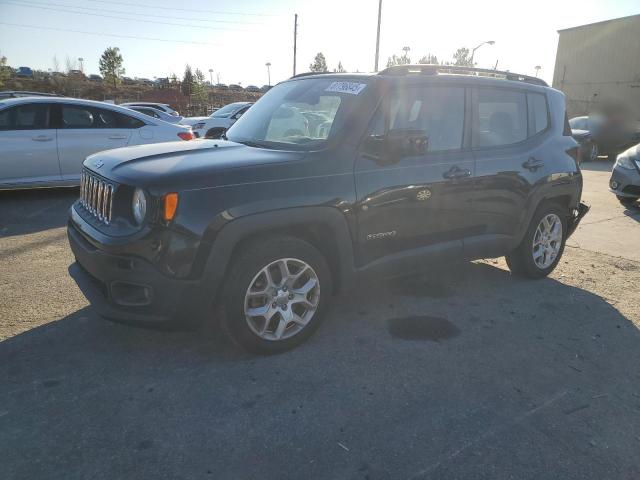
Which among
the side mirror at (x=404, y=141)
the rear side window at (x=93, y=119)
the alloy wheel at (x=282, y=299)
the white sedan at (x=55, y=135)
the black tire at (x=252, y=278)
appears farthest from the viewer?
the rear side window at (x=93, y=119)

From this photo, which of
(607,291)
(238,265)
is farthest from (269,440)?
(607,291)

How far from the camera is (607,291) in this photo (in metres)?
4.63

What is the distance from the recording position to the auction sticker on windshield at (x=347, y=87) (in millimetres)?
3554

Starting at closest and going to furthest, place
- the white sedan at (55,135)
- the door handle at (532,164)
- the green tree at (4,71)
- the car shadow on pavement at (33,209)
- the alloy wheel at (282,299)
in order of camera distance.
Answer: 1. the alloy wheel at (282,299)
2. the door handle at (532,164)
3. the car shadow on pavement at (33,209)
4. the white sedan at (55,135)
5. the green tree at (4,71)

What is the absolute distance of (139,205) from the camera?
2.81 m

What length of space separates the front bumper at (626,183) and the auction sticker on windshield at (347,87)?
6.58 meters

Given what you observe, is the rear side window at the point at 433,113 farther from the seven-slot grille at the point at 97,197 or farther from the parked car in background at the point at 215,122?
the parked car in background at the point at 215,122

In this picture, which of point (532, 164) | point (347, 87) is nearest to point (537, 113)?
point (532, 164)

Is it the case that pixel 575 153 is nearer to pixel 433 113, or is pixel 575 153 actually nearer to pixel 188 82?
pixel 433 113

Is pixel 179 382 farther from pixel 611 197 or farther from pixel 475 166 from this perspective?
pixel 611 197

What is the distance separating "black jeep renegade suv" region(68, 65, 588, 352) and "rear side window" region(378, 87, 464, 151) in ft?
0.04

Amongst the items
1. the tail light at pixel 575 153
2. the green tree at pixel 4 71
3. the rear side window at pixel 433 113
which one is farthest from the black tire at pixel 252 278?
the green tree at pixel 4 71

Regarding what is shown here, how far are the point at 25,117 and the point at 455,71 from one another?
6.33 m

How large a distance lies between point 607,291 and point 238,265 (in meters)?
3.64
